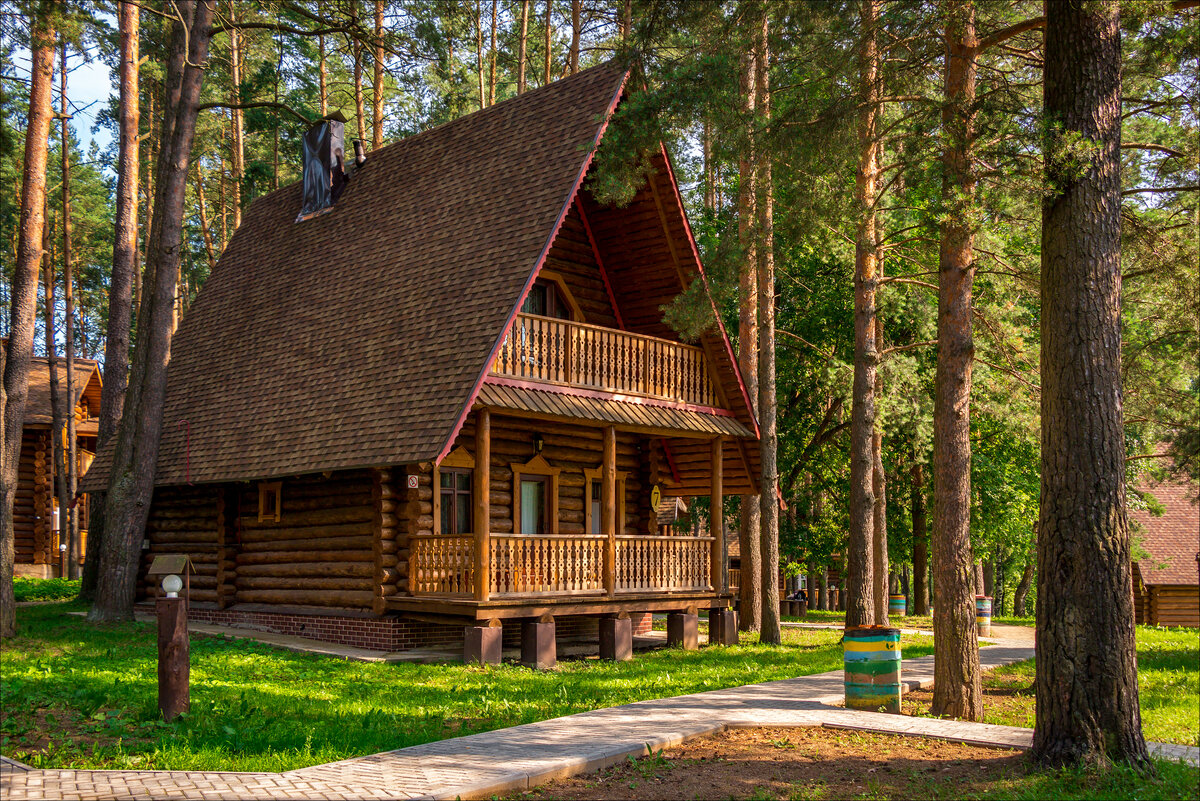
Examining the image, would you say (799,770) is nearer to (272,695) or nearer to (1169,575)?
(272,695)

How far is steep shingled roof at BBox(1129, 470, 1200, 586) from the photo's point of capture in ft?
128

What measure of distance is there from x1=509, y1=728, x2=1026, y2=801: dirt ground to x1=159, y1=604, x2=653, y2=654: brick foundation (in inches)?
291

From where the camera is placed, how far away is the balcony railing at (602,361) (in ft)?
51.8

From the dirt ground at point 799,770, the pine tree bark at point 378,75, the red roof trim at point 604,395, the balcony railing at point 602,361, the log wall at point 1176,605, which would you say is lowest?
the log wall at point 1176,605

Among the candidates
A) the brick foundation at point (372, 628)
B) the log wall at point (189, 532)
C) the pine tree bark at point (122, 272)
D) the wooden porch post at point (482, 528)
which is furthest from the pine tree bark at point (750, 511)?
the pine tree bark at point (122, 272)

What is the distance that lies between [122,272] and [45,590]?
9.73 meters

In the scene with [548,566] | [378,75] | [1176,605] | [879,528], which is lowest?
[1176,605]

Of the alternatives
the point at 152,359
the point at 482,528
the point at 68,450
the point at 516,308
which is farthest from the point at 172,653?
the point at 68,450

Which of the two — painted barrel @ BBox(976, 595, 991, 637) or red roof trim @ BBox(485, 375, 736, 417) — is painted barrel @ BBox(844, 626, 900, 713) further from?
painted barrel @ BBox(976, 595, 991, 637)

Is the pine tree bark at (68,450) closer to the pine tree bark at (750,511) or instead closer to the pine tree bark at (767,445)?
the pine tree bark at (750,511)

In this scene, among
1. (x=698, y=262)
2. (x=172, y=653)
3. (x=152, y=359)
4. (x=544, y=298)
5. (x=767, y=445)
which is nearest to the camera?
(x=172, y=653)

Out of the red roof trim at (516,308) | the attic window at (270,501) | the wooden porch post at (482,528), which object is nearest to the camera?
the red roof trim at (516,308)

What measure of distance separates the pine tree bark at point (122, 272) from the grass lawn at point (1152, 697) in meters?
17.3

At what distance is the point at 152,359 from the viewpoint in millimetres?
20203
